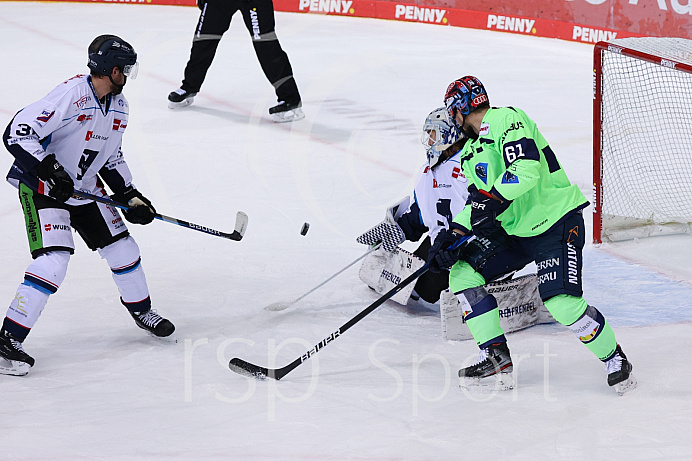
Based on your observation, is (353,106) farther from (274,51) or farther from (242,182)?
(242,182)

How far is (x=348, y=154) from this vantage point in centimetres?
581

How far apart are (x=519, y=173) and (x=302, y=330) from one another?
3.82 ft

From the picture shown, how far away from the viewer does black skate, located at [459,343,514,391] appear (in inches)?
115

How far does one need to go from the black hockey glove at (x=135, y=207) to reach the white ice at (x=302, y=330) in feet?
1.47

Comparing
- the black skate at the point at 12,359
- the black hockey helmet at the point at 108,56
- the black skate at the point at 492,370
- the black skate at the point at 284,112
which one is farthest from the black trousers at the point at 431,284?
the black skate at the point at 284,112

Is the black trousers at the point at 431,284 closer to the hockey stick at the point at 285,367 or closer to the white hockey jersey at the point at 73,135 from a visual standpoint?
the hockey stick at the point at 285,367

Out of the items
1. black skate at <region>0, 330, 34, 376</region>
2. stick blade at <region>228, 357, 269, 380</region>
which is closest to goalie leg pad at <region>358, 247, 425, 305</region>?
stick blade at <region>228, 357, 269, 380</region>

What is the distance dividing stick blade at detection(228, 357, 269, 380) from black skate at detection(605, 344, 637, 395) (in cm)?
110

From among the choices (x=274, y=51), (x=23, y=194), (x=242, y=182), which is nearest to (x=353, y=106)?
(x=274, y=51)

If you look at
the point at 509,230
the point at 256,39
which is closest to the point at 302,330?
the point at 509,230

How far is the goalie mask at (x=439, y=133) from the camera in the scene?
325 centimetres

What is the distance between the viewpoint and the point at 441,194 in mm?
3389

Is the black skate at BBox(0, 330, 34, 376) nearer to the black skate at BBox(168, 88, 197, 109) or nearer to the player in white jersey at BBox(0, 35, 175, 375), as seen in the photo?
the player in white jersey at BBox(0, 35, 175, 375)

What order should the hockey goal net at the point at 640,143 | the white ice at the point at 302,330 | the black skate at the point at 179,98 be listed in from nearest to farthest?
the white ice at the point at 302,330 → the hockey goal net at the point at 640,143 → the black skate at the point at 179,98
